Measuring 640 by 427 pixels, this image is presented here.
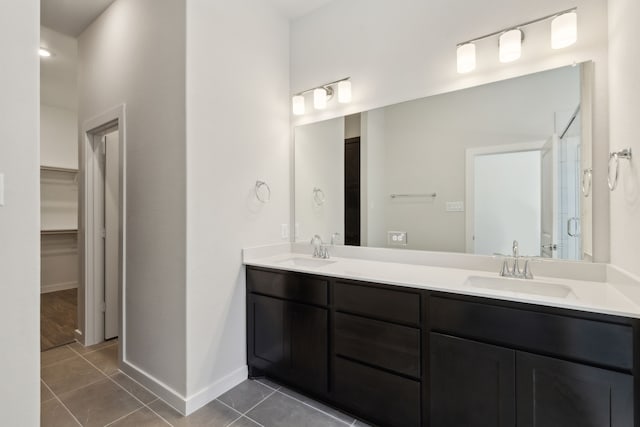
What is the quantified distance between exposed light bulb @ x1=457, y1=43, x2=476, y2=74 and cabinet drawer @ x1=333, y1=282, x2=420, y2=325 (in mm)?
1431

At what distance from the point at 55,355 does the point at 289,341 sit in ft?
7.31

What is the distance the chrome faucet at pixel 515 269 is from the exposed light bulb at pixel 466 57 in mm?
1110

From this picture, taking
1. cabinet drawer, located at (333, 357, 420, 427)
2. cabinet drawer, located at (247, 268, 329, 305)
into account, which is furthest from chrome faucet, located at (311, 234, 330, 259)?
cabinet drawer, located at (333, 357, 420, 427)

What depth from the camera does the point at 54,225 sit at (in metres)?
4.70

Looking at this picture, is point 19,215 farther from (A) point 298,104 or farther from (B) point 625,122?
(B) point 625,122

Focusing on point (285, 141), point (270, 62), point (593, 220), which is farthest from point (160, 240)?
→ point (593, 220)

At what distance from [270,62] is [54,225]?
457 centimetres

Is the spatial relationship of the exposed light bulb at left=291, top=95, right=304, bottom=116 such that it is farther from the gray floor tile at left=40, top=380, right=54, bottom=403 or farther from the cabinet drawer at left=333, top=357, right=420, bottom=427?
the gray floor tile at left=40, top=380, right=54, bottom=403

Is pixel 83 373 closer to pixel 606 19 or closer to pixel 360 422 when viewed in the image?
pixel 360 422

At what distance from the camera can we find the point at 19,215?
1.24 m

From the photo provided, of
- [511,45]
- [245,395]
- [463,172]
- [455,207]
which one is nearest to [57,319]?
[245,395]

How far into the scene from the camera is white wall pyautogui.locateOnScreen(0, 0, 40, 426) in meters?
1.21

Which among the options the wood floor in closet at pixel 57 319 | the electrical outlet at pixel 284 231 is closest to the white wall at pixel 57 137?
the wood floor in closet at pixel 57 319

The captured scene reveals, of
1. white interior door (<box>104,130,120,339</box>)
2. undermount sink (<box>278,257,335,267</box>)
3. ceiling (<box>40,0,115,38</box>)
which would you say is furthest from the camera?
white interior door (<box>104,130,120,339</box>)
